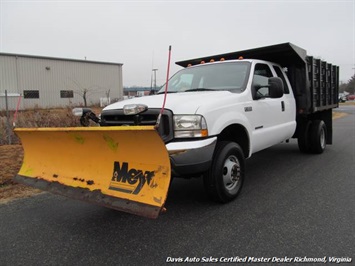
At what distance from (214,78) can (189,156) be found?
2046 mm

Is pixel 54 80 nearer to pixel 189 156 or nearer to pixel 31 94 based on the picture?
pixel 31 94

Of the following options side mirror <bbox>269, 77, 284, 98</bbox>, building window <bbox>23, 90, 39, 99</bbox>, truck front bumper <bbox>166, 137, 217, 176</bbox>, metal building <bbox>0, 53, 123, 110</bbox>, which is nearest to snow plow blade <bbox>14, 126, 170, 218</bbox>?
truck front bumper <bbox>166, 137, 217, 176</bbox>

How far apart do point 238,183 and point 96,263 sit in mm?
2275

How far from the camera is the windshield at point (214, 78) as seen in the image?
4867 mm

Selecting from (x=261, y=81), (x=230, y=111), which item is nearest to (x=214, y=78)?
(x=261, y=81)

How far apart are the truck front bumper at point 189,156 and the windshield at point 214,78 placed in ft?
4.54

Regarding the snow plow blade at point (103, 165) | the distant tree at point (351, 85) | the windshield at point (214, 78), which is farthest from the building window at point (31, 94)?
the distant tree at point (351, 85)

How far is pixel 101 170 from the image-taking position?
369 centimetres

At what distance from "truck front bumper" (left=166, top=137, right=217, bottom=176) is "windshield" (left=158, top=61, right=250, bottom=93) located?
1.38 m

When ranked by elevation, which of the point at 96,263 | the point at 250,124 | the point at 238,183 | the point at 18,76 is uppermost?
the point at 18,76

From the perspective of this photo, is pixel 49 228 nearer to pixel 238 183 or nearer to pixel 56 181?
pixel 56 181

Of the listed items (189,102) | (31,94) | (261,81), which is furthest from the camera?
(31,94)

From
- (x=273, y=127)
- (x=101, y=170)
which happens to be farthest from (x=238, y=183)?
(x=101, y=170)

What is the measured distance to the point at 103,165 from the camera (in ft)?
12.1
